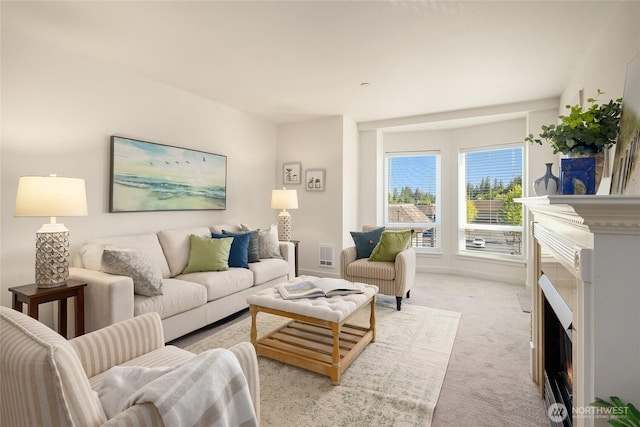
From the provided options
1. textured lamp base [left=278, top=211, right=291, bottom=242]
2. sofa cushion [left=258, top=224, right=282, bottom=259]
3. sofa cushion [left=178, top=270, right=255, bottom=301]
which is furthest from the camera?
Result: textured lamp base [left=278, top=211, right=291, bottom=242]

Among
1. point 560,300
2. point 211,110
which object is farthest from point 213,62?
point 560,300

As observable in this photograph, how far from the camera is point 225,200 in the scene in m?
4.41

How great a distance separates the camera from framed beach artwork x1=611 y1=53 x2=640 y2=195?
1402 millimetres

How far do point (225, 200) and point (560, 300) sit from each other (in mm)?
3851

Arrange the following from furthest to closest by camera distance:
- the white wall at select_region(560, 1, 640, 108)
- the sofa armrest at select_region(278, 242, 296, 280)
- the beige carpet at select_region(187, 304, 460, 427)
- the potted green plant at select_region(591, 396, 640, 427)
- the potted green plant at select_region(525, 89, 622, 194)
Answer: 1. the sofa armrest at select_region(278, 242, 296, 280)
2. the white wall at select_region(560, 1, 640, 108)
3. the beige carpet at select_region(187, 304, 460, 427)
4. the potted green plant at select_region(525, 89, 622, 194)
5. the potted green plant at select_region(591, 396, 640, 427)

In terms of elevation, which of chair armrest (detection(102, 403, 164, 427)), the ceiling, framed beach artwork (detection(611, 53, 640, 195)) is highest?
the ceiling

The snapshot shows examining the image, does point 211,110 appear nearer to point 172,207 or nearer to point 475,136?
point 172,207

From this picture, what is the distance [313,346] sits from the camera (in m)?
2.35

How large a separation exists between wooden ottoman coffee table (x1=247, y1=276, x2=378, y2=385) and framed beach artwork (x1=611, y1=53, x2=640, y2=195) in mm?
1649

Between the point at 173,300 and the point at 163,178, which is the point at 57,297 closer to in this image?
the point at 173,300

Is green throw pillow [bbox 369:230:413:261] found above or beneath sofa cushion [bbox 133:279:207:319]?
above

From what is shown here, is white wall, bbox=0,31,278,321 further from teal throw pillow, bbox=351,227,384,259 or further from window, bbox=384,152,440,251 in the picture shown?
window, bbox=384,152,440,251

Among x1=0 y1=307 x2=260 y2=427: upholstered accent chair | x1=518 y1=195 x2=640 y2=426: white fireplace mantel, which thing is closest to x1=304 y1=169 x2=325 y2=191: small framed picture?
x1=518 y1=195 x2=640 y2=426: white fireplace mantel

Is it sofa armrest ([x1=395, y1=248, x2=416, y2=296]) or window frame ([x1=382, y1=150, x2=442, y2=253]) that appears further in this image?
window frame ([x1=382, y1=150, x2=442, y2=253])
